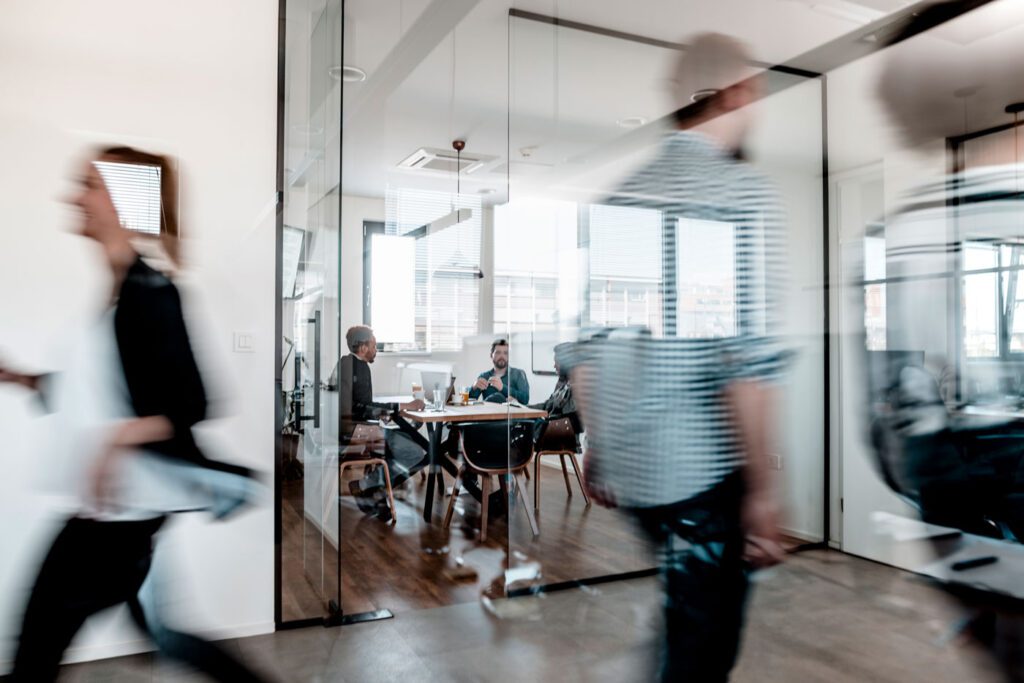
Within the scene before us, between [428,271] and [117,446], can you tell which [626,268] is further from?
[428,271]

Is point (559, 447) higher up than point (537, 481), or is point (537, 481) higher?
point (559, 447)

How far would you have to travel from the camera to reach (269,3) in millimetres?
2100

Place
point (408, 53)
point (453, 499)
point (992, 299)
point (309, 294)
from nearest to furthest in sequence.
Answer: point (992, 299) → point (309, 294) → point (408, 53) → point (453, 499)

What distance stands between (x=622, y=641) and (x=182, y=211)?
5.12 ft

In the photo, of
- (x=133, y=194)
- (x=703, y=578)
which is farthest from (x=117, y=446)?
(x=703, y=578)

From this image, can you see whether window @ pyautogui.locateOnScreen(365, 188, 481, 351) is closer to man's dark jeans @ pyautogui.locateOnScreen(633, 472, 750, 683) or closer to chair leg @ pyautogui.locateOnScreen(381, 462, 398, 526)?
chair leg @ pyautogui.locateOnScreen(381, 462, 398, 526)

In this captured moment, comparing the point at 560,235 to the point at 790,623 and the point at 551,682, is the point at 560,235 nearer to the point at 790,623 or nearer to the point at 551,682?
the point at 790,623

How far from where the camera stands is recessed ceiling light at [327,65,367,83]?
2.32m

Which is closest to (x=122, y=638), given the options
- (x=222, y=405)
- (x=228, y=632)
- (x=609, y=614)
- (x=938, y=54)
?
(x=228, y=632)

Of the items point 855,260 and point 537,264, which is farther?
point 537,264

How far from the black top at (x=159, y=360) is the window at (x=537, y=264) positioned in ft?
2.43

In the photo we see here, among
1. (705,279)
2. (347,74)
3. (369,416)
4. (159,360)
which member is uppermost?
(347,74)

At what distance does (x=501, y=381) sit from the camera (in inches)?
99.0

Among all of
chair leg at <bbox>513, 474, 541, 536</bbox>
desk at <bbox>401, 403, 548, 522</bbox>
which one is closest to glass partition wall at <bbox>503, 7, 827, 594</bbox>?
chair leg at <bbox>513, 474, 541, 536</bbox>
